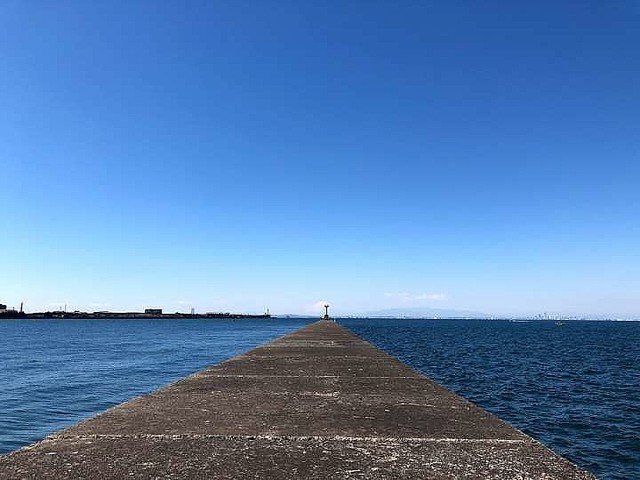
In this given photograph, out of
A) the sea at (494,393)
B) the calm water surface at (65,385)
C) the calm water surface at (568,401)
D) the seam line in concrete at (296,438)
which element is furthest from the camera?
the calm water surface at (65,385)

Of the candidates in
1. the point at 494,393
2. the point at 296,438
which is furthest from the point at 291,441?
the point at 494,393

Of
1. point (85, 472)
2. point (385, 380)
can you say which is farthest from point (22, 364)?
point (85, 472)

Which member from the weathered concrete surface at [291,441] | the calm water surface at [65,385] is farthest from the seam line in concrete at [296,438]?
the calm water surface at [65,385]

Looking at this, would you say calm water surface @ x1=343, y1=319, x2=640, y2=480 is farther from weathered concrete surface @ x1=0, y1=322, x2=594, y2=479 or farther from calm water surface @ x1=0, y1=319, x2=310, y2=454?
calm water surface @ x1=0, y1=319, x2=310, y2=454

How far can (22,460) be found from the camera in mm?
2982

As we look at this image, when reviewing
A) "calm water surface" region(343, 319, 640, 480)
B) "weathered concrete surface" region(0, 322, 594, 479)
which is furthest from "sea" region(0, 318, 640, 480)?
"weathered concrete surface" region(0, 322, 594, 479)

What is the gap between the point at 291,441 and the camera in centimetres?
345

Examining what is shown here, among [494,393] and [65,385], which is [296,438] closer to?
[494,393]

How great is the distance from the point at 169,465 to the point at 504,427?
2.77 meters

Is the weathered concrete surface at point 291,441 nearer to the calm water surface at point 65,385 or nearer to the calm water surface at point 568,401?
the calm water surface at point 568,401

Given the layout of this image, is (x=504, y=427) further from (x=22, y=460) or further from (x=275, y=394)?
(x=22, y=460)

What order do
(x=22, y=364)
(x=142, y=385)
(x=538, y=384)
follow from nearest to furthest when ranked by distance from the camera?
(x=142, y=385), (x=538, y=384), (x=22, y=364)

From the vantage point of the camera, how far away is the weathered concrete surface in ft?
9.31

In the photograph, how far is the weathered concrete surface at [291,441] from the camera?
2838mm
